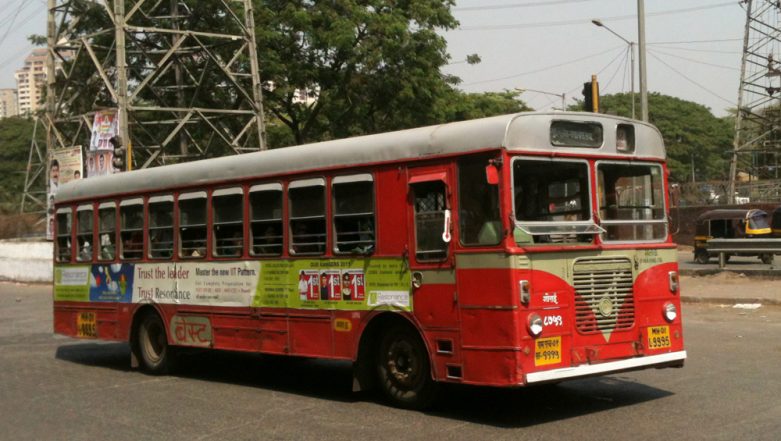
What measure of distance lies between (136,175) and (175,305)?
2144 mm

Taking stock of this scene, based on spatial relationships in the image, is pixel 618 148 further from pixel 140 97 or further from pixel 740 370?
pixel 140 97

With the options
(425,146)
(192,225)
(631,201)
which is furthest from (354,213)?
(192,225)

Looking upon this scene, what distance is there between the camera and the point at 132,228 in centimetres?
1384

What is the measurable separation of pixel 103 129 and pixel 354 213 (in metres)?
Result: 19.2

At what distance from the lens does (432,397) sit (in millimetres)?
9438

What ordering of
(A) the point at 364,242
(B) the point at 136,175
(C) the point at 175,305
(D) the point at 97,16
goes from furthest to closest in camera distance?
(D) the point at 97,16
(B) the point at 136,175
(C) the point at 175,305
(A) the point at 364,242

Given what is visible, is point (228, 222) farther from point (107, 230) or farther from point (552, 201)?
point (552, 201)

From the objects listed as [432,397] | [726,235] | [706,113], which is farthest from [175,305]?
[706,113]

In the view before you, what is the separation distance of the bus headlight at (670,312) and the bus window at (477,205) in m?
2.12

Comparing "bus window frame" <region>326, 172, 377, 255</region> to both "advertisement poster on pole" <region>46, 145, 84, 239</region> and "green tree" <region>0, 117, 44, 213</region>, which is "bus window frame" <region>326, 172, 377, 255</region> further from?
"green tree" <region>0, 117, 44, 213</region>

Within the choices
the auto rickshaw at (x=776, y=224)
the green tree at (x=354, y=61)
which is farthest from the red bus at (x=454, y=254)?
the auto rickshaw at (x=776, y=224)

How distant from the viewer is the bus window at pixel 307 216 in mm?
10625

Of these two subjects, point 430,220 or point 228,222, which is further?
point 228,222

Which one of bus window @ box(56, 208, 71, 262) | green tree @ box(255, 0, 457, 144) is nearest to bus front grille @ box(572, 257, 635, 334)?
bus window @ box(56, 208, 71, 262)
